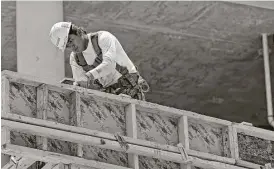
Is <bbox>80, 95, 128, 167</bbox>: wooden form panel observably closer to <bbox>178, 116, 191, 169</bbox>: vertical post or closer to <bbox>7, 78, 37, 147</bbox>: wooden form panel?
<bbox>7, 78, 37, 147</bbox>: wooden form panel

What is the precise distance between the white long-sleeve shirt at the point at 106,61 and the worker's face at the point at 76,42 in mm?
140

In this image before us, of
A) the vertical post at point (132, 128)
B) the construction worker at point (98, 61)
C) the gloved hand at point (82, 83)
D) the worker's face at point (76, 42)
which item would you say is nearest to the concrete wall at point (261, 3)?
the construction worker at point (98, 61)

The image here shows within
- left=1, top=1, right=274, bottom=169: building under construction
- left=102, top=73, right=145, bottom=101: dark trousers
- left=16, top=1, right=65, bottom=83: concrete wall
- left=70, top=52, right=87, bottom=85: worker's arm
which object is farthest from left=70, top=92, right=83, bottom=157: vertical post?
left=16, top=1, right=65, bottom=83: concrete wall

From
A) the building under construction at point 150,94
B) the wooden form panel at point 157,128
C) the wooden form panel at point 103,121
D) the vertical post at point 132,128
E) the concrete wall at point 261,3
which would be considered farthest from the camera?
the concrete wall at point 261,3

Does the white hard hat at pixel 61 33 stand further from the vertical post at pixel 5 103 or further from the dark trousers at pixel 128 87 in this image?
the vertical post at pixel 5 103

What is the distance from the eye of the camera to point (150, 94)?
21.0 metres

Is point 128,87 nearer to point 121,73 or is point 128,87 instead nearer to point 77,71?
point 121,73

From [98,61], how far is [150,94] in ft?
26.0

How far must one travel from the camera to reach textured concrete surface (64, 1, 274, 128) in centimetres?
1766

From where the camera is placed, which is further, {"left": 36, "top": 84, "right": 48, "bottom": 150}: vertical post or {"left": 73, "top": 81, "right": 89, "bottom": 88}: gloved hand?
{"left": 73, "top": 81, "right": 89, "bottom": 88}: gloved hand

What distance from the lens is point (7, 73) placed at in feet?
38.1

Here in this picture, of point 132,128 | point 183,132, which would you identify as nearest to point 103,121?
point 132,128

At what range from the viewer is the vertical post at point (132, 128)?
1224 cm

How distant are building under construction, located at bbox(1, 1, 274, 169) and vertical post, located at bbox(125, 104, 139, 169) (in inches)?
0.5
